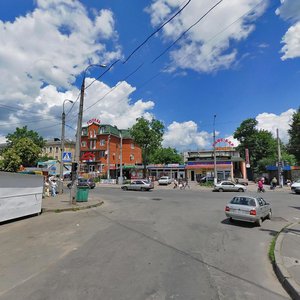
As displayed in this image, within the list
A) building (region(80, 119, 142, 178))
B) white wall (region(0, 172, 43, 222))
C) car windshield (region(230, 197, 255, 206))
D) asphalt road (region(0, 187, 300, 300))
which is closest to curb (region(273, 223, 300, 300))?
asphalt road (region(0, 187, 300, 300))

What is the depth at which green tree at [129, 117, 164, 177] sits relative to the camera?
53.0 m

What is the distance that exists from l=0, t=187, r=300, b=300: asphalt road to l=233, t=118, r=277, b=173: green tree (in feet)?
206

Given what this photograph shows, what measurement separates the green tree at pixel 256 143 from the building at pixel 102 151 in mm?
31696

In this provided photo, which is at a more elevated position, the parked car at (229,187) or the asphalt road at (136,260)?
the parked car at (229,187)

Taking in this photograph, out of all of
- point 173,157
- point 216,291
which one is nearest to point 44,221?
point 216,291

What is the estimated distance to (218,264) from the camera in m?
6.95

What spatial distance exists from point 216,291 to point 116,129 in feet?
219

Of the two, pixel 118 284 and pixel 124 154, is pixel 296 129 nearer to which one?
pixel 124 154

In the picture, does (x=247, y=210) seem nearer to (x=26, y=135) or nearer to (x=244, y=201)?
(x=244, y=201)

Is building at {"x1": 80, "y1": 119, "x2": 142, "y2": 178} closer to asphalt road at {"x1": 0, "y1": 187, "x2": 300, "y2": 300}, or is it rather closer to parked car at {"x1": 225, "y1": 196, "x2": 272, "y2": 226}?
parked car at {"x1": 225, "y1": 196, "x2": 272, "y2": 226}

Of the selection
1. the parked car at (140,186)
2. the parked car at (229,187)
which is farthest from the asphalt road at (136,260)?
the parked car at (140,186)

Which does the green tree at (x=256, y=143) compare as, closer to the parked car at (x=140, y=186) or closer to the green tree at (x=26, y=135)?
the parked car at (x=140, y=186)

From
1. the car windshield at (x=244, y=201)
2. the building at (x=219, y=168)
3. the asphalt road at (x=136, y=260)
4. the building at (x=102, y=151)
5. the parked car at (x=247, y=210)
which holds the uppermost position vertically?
the building at (x=102, y=151)

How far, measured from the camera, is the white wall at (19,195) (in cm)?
1271
